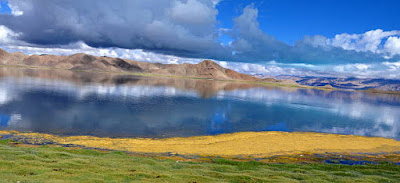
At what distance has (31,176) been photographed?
12523 mm

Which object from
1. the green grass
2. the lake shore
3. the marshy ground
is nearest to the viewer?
the green grass

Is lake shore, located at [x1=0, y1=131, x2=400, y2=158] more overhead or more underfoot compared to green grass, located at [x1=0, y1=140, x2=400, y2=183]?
more underfoot

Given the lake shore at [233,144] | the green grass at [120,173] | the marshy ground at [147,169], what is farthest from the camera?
the lake shore at [233,144]

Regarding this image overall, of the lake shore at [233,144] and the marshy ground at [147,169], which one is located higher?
the marshy ground at [147,169]

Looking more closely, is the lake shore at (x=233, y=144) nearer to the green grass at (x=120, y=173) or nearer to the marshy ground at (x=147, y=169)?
the marshy ground at (x=147, y=169)

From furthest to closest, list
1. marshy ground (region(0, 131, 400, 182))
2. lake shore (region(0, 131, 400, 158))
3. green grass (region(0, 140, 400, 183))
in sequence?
1. lake shore (region(0, 131, 400, 158))
2. marshy ground (region(0, 131, 400, 182))
3. green grass (region(0, 140, 400, 183))

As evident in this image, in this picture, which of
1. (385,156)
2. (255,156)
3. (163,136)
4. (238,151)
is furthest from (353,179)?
(163,136)

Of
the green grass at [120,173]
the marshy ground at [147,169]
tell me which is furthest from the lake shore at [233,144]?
the green grass at [120,173]

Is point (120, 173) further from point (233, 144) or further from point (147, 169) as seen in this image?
point (233, 144)

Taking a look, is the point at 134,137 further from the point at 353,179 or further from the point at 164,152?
the point at 353,179

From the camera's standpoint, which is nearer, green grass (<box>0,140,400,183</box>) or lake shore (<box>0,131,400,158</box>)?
green grass (<box>0,140,400,183</box>)

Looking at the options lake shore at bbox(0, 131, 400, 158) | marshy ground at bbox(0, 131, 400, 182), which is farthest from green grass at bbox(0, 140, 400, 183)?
lake shore at bbox(0, 131, 400, 158)

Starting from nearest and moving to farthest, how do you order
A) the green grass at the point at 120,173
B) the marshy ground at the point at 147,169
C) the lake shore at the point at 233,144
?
the green grass at the point at 120,173
the marshy ground at the point at 147,169
the lake shore at the point at 233,144

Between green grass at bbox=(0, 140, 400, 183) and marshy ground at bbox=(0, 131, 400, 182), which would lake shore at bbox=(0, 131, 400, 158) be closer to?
marshy ground at bbox=(0, 131, 400, 182)
